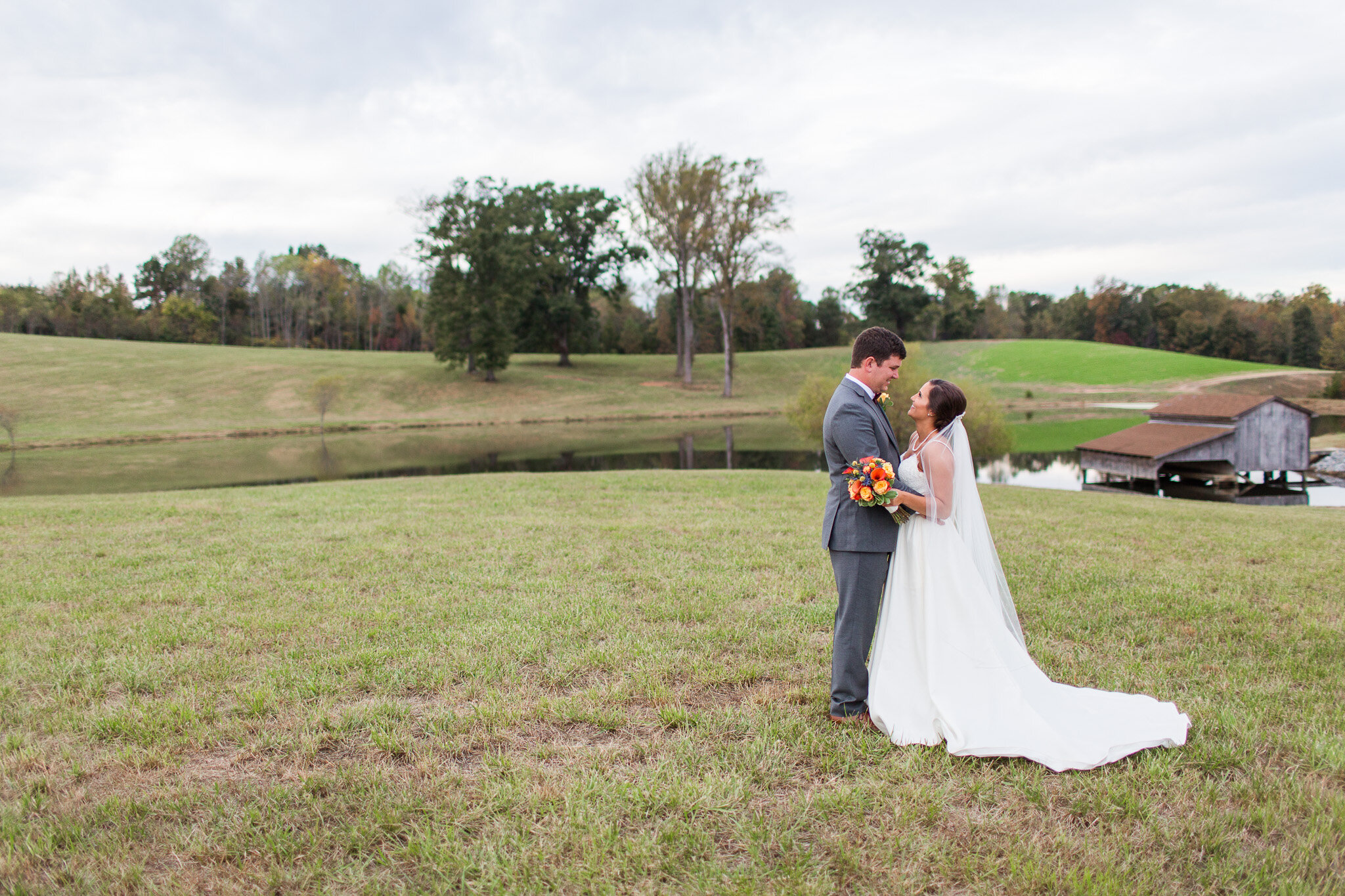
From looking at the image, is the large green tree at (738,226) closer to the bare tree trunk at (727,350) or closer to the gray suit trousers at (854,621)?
the bare tree trunk at (727,350)

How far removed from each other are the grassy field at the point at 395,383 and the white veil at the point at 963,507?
33.0 metres

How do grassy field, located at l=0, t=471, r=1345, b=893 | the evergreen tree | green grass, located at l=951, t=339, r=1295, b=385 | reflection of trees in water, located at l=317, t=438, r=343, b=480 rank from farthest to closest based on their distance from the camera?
the evergreen tree, green grass, located at l=951, t=339, r=1295, b=385, reflection of trees in water, located at l=317, t=438, r=343, b=480, grassy field, located at l=0, t=471, r=1345, b=893

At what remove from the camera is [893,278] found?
90.6m

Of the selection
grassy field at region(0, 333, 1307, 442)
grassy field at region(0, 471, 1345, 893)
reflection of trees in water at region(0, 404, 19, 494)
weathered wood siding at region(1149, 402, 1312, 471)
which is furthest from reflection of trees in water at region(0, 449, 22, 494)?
weathered wood siding at region(1149, 402, 1312, 471)

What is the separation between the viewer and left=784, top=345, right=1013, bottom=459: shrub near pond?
2738 centimetres

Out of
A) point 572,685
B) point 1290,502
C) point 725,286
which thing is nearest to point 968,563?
point 572,685

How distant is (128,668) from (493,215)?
178 ft

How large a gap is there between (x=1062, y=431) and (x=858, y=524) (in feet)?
136

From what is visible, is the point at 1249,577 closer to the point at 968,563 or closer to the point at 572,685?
the point at 968,563

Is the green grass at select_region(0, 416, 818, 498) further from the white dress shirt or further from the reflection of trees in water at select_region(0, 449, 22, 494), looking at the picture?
the white dress shirt

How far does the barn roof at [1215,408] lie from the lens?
84.0ft

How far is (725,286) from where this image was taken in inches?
2224

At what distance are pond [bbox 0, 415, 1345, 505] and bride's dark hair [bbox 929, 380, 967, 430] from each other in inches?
822

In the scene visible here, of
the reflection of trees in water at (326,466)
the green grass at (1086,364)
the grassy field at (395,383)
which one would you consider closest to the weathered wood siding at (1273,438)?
the grassy field at (395,383)
